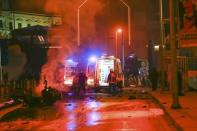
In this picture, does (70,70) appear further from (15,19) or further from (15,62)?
(15,19)

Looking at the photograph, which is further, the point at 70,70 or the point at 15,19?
the point at 15,19

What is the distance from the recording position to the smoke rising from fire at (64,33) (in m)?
34.6

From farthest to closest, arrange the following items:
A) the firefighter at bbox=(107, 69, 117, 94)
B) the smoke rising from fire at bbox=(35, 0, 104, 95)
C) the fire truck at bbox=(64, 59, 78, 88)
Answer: the fire truck at bbox=(64, 59, 78, 88)
the smoke rising from fire at bbox=(35, 0, 104, 95)
the firefighter at bbox=(107, 69, 117, 94)

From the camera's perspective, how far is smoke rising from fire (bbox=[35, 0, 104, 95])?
34597mm

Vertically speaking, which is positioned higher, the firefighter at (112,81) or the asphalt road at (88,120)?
the firefighter at (112,81)

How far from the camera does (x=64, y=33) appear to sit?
41.9m

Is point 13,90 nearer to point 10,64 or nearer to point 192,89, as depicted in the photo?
point 192,89

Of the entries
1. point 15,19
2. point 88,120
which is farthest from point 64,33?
point 15,19

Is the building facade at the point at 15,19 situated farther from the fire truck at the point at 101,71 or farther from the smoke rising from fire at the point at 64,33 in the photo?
the fire truck at the point at 101,71

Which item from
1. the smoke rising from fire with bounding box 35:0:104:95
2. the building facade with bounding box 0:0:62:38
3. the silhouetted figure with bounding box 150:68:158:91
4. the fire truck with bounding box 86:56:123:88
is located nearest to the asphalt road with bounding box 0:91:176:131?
the smoke rising from fire with bounding box 35:0:104:95

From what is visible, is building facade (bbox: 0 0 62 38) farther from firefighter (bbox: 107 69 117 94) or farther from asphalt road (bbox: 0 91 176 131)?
asphalt road (bbox: 0 91 176 131)

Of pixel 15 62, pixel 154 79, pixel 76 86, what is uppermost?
pixel 15 62

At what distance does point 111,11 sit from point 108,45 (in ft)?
21.9

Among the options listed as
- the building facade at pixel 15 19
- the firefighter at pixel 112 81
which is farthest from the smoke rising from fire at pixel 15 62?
the building facade at pixel 15 19
